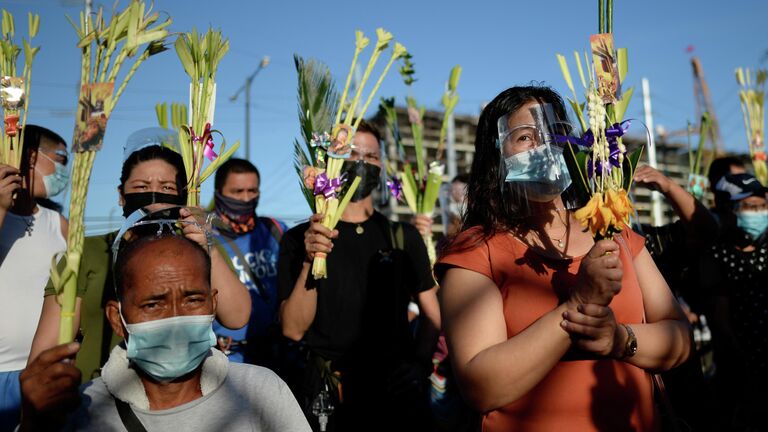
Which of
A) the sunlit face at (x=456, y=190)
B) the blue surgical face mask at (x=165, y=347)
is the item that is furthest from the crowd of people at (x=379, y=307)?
the sunlit face at (x=456, y=190)

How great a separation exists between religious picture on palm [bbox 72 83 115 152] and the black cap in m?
4.54

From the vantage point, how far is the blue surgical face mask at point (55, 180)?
3635mm

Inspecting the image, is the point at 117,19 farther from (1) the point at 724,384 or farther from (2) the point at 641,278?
(1) the point at 724,384

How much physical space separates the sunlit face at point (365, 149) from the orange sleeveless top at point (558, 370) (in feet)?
6.24

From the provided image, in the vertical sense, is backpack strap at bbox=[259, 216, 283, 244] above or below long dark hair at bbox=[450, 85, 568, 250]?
below

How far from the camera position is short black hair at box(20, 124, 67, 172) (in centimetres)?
355

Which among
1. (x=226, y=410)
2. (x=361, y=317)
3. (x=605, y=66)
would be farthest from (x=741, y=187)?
(x=226, y=410)

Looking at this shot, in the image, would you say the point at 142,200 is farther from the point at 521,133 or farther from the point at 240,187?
the point at 521,133

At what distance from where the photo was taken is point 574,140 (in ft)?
7.09

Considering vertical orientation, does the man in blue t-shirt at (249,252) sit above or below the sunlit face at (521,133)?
below

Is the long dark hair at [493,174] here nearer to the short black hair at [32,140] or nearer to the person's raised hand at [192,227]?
the person's raised hand at [192,227]

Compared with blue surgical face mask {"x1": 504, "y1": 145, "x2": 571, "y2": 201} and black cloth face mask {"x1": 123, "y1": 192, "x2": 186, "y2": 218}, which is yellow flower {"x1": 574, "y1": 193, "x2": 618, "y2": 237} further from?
black cloth face mask {"x1": 123, "y1": 192, "x2": 186, "y2": 218}

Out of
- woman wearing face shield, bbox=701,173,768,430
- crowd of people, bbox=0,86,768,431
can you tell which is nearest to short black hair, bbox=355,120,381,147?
crowd of people, bbox=0,86,768,431

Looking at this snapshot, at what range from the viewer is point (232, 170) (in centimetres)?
503
